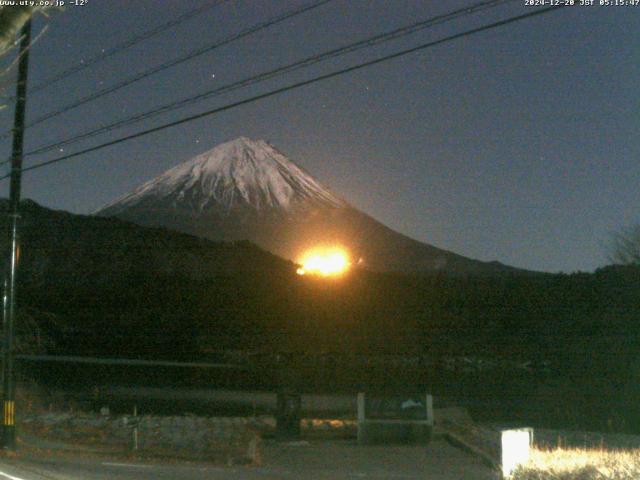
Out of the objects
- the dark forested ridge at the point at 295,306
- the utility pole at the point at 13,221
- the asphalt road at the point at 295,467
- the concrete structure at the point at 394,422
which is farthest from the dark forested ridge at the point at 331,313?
the utility pole at the point at 13,221

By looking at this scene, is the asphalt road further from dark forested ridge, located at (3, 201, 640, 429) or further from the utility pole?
dark forested ridge, located at (3, 201, 640, 429)

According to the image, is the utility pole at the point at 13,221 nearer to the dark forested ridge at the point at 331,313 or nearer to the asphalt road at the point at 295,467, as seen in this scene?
the asphalt road at the point at 295,467

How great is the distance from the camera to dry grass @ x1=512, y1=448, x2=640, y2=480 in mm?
8836

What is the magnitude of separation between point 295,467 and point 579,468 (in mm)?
6442

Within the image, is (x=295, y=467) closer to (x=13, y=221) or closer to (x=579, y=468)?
(x=13, y=221)

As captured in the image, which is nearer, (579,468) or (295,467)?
(579,468)

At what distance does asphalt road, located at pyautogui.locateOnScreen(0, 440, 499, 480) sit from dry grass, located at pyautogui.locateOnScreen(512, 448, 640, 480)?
3.26 metres

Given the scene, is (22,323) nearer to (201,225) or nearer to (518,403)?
(518,403)

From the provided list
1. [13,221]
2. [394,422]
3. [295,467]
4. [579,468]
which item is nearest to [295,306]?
[394,422]

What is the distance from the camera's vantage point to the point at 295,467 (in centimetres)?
1493

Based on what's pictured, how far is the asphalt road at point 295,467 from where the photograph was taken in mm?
12836

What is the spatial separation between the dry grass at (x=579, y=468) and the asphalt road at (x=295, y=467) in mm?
3265

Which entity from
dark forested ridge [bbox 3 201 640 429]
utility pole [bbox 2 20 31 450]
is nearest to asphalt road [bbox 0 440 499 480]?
utility pole [bbox 2 20 31 450]

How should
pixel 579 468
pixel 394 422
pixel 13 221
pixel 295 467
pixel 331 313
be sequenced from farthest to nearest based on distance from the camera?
pixel 331 313, pixel 394 422, pixel 13 221, pixel 295 467, pixel 579 468
